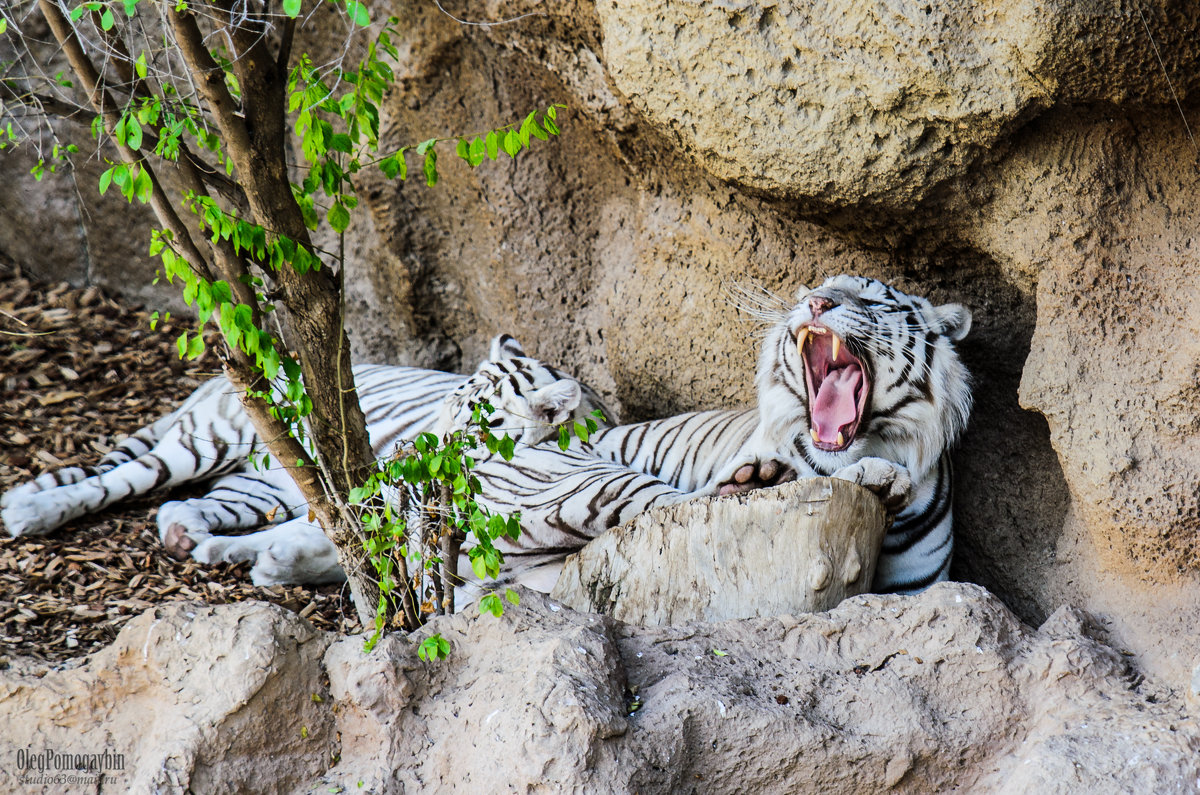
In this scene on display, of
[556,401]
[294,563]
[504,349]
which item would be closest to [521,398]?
[556,401]

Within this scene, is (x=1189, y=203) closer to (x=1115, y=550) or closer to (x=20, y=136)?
(x=1115, y=550)

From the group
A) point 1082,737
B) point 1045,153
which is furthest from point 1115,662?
point 1045,153

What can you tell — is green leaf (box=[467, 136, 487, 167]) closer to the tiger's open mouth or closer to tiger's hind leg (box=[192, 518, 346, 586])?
the tiger's open mouth

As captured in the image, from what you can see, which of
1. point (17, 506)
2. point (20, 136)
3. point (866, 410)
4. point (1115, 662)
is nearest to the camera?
point (1115, 662)

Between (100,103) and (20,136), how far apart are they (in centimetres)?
370

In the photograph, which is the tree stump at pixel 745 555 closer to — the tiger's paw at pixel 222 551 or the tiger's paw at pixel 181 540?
the tiger's paw at pixel 222 551

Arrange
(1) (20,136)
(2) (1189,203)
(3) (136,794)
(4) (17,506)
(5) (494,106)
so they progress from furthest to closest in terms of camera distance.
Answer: (1) (20,136)
(5) (494,106)
(4) (17,506)
(2) (1189,203)
(3) (136,794)

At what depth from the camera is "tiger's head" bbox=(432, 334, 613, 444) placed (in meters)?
4.39

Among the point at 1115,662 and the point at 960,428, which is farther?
the point at 960,428

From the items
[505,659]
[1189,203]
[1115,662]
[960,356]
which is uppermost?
[1189,203]

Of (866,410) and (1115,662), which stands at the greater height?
(866,410)

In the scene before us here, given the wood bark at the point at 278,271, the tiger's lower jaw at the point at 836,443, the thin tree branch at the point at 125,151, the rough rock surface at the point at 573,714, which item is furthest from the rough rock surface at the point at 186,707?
the tiger's lower jaw at the point at 836,443

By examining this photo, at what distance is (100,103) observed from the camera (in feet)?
9.14

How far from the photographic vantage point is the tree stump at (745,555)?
3.24 m
